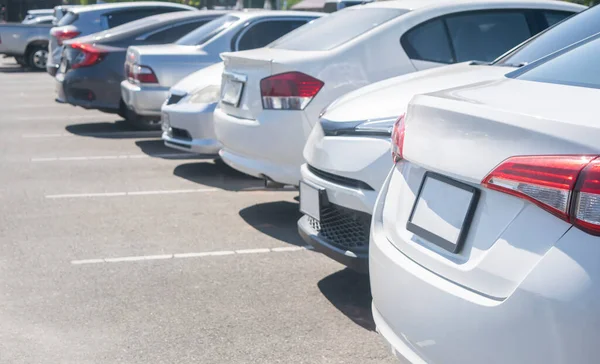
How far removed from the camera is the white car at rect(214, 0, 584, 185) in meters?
6.05

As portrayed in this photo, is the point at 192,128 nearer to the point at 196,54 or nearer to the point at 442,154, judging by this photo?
the point at 196,54

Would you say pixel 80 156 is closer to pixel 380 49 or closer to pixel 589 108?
pixel 380 49

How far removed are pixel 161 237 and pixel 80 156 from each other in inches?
164

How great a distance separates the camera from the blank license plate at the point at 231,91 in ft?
21.6

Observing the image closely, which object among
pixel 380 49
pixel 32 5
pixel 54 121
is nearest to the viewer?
pixel 380 49

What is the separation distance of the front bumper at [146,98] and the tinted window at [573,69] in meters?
7.42

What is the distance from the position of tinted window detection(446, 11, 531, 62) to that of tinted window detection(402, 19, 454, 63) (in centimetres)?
6

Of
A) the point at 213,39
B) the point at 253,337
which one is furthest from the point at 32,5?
the point at 253,337

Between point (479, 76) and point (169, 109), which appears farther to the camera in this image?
point (169, 109)

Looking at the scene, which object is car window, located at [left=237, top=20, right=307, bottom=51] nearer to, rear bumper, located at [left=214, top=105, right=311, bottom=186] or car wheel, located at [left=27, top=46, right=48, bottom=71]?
rear bumper, located at [left=214, top=105, right=311, bottom=186]

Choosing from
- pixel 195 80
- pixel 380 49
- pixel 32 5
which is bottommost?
pixel 32 5

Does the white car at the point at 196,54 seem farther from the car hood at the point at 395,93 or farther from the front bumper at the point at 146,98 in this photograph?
the car hood at the point at 395,93

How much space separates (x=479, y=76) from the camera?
4266mm

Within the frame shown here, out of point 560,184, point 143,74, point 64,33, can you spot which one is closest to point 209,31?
point 143,74
